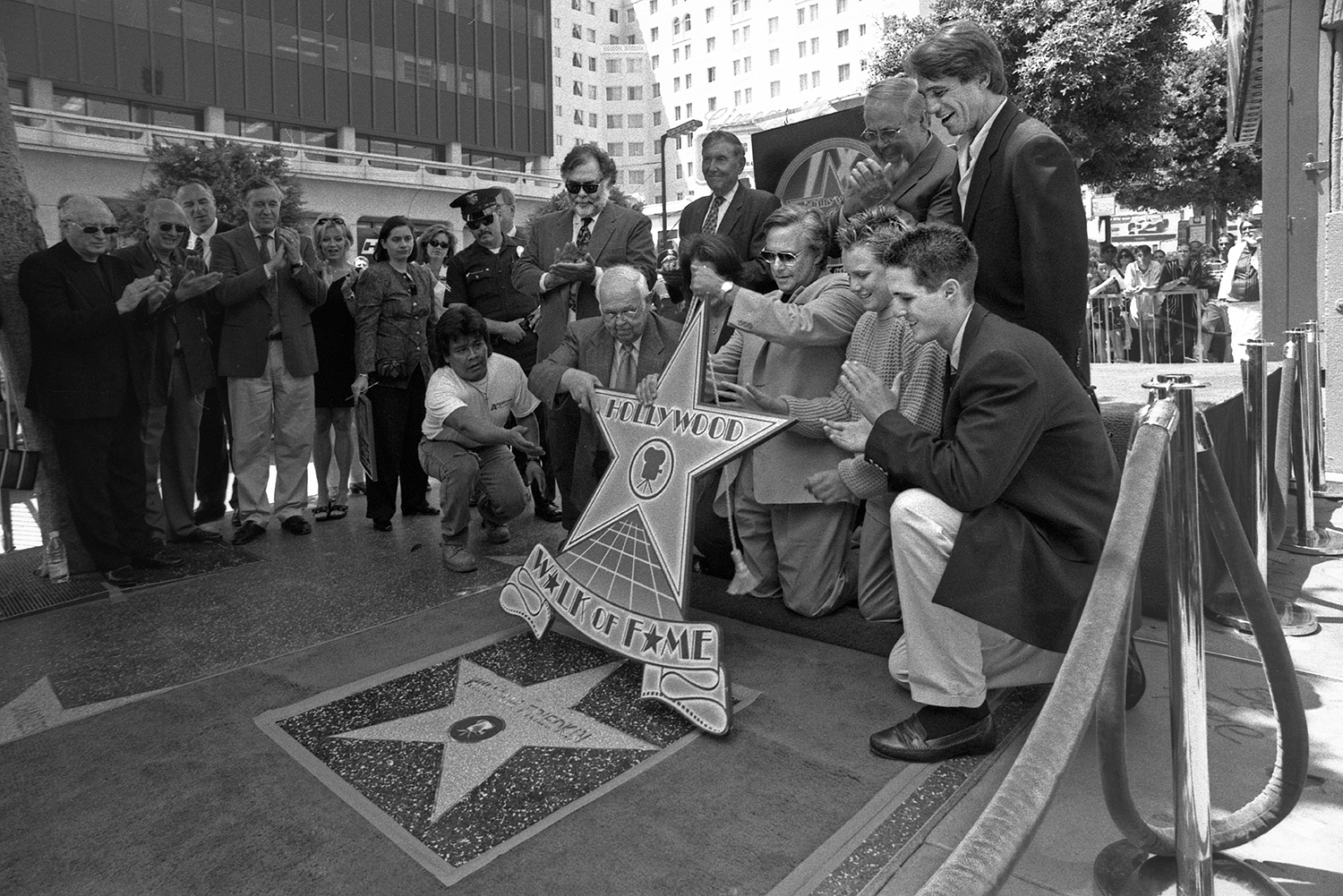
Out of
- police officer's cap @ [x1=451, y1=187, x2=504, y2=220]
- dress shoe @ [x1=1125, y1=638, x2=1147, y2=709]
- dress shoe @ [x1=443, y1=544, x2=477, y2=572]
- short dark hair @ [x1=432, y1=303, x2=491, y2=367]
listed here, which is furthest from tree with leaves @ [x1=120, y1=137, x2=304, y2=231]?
dress shoe @ [x1=1125, y1=638, x2=1147, y2=709]

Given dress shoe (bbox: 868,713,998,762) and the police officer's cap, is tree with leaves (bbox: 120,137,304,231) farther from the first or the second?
dress shoe (bbox: 868,713,998,762)

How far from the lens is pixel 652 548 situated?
3.63 m

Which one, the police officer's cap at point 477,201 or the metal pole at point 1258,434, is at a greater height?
the police officer's cap at point 477,201

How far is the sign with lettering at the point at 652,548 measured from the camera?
327 cm

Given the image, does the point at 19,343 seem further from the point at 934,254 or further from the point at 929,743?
the point at 929,743

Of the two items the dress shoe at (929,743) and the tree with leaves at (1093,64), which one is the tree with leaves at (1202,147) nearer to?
the tree with leaves at (1093,64)

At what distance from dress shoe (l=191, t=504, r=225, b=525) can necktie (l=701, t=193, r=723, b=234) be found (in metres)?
3.75

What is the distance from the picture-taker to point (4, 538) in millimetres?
5711


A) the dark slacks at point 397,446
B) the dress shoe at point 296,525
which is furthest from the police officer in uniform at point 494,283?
the dress shoe at point 296,525

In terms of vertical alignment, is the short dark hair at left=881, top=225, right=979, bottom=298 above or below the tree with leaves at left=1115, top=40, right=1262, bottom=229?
below

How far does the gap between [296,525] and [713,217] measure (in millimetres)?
3360

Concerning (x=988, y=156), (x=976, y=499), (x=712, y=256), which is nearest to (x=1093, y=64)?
(x=712, y=256)

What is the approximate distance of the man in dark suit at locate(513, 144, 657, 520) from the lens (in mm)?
5367

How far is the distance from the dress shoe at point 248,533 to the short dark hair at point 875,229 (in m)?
4.26
